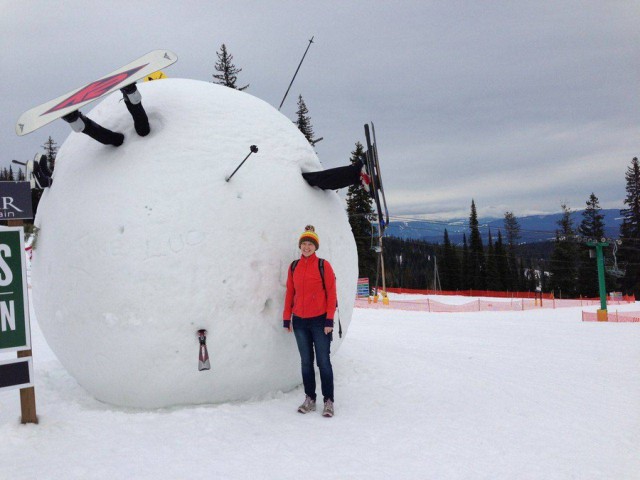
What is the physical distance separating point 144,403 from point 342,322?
6.86ft

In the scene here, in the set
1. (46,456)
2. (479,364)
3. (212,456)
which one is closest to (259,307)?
(212,456)

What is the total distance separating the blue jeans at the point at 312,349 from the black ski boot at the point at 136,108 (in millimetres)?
2151

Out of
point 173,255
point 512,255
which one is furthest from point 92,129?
point 512,255

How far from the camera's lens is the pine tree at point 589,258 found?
48.5 meters

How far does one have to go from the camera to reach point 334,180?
4.62m

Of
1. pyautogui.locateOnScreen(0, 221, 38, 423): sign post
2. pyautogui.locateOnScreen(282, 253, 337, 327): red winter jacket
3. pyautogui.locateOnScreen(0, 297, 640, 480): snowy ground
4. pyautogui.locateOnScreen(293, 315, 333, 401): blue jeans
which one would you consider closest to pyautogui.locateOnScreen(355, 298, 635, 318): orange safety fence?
pyautogui.locateOnScreen(0, 297, 640, 480): snowy ground

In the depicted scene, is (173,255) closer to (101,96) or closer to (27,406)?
(101,96)

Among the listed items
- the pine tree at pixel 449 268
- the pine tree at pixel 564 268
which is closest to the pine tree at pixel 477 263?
the pine tree at pixel 449 268

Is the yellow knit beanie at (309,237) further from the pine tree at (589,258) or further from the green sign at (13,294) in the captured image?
the pine tree at (589,258)

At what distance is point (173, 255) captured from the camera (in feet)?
12.5

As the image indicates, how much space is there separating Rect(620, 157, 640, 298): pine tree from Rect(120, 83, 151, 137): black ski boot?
50.4 m

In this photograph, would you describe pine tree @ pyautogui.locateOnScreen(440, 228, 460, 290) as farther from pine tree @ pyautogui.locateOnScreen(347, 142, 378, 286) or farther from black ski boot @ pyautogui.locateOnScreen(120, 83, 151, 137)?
black ski boot @ pyautogui.locateOnScreen(120, 83, 151, 137)

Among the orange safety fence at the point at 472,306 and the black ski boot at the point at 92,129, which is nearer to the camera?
the black ski boot at the point at 92,129

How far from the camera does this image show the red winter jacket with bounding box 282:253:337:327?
13.4 ft
